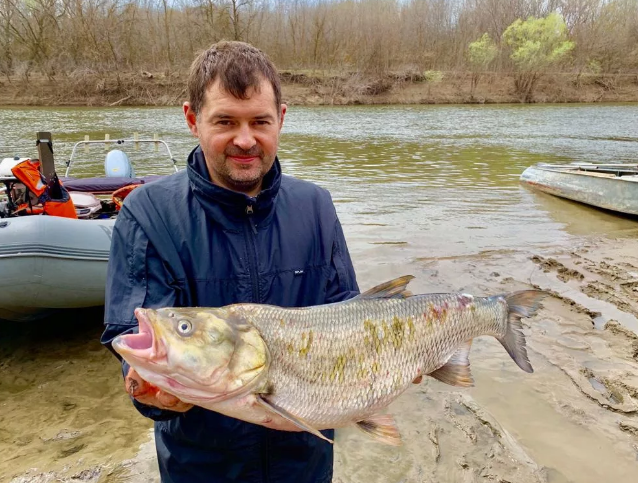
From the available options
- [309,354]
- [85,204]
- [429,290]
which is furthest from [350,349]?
[85,204]

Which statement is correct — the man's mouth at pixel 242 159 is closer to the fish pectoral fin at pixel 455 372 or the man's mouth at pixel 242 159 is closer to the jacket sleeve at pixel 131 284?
the jacket sleeve at pixel 131 284

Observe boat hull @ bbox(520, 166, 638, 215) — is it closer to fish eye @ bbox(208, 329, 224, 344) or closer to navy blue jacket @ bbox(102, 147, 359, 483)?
navy blue jacket @ bbox(102, 147, 359, 483)

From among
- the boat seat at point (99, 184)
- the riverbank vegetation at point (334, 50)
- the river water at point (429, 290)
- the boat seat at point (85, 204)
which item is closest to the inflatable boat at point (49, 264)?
the river water at point (429, 290)

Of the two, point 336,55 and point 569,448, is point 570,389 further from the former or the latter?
point 336,55

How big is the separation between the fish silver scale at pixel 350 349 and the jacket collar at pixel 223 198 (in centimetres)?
40

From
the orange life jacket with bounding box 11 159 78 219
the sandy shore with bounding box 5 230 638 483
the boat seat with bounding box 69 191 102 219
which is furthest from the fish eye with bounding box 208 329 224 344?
the boat seat with bounding box 69 191 102 219

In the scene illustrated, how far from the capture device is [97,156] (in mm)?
18359

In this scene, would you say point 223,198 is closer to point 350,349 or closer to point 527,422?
point 350,349

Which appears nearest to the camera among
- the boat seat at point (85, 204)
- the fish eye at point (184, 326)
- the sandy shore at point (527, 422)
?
the fish eye at point (184, 326)

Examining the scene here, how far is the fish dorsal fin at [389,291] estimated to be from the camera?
7.65ft

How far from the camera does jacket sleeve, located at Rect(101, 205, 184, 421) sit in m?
1.93

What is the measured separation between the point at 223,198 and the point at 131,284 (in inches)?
19.7

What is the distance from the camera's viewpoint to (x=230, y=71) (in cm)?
207

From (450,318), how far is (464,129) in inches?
1152
